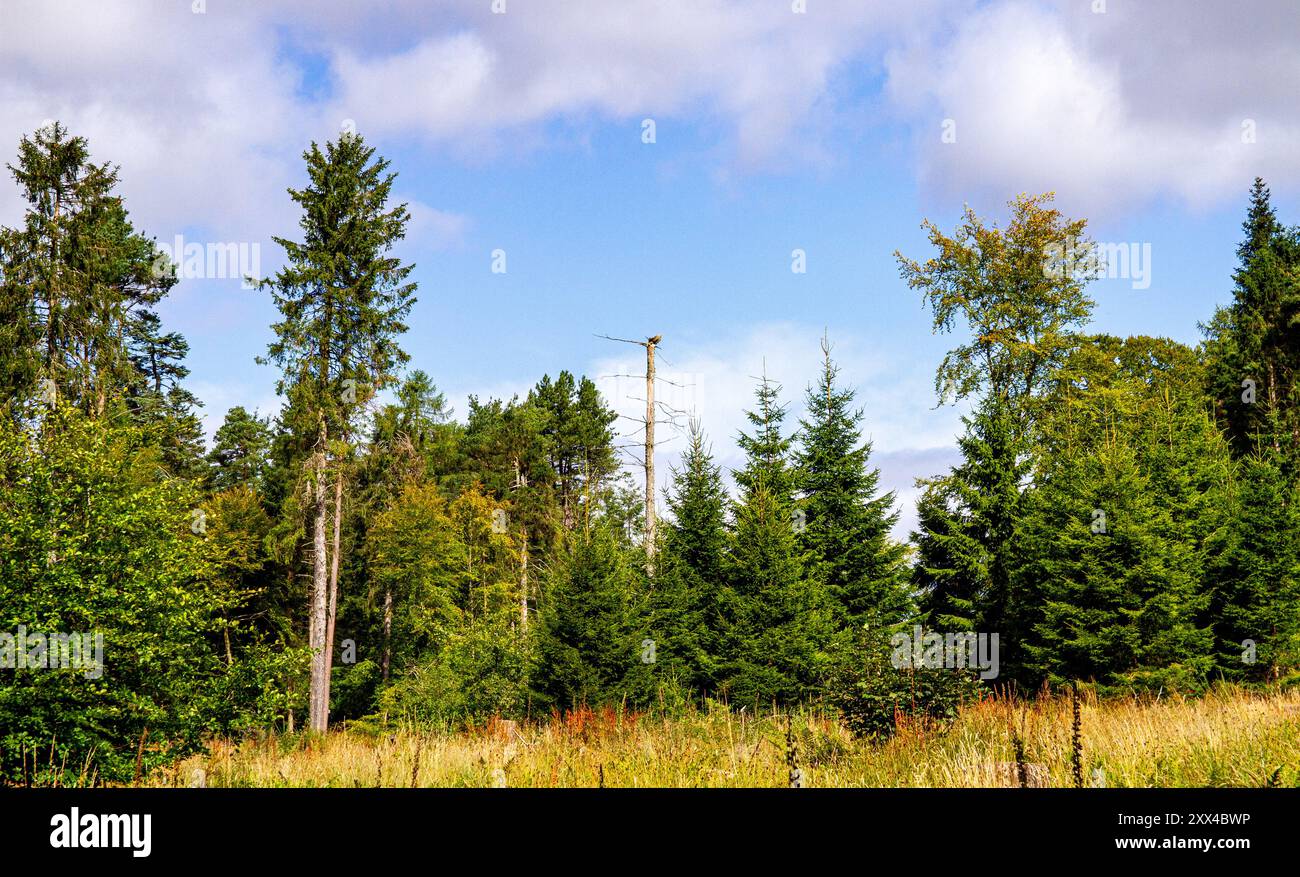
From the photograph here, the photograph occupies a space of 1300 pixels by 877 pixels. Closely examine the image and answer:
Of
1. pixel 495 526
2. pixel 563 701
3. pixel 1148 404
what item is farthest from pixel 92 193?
pixel 1148 404

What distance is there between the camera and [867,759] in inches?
336

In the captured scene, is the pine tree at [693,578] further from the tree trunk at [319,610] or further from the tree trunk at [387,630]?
the tree trunk at [387,630]

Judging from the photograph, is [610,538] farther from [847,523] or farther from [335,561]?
[335,561]

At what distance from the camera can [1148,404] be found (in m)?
26.5

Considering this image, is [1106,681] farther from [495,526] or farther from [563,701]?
[495,526]

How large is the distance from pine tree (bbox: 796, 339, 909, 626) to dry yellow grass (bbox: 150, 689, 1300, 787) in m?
12.3

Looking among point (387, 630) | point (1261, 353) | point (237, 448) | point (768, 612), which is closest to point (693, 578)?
point (768, 612)

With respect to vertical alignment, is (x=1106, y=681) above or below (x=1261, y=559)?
below

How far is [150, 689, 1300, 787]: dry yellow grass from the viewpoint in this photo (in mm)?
6859

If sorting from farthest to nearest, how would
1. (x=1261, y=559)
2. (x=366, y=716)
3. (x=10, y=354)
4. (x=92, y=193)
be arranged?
(x=366, y=716), (x=92, y=193), (x=10, y=354), (x=1261, y=559)

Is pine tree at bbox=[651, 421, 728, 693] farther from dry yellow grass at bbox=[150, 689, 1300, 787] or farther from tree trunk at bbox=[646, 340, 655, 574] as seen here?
dry yellow grass at bbox=[150, 689, 1300, 787]

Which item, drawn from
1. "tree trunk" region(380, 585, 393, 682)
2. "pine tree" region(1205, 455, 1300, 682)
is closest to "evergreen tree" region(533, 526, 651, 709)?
"pine tree" region(1205, 455, 1300, 682)

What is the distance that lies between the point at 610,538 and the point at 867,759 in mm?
11830
